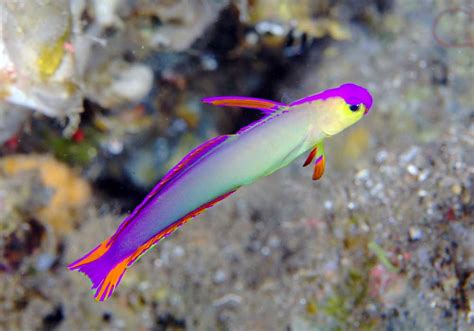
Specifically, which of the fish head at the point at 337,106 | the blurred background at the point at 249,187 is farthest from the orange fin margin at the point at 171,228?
the blurred background at the point at 249,187

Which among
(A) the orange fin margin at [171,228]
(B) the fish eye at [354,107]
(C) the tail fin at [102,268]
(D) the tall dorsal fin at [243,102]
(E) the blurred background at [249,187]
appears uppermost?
(D) the tall dorsal fin at [243,102]

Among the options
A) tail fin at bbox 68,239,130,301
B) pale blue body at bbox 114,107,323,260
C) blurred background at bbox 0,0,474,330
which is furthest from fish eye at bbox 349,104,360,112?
blurred background at bbox 0,0,474,330

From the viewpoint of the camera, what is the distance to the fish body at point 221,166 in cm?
175

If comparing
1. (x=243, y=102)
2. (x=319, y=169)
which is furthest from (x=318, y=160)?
(x=243, y=102)

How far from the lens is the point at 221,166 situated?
5.79 feet

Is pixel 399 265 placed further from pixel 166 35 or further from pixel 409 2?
pixel 409 2

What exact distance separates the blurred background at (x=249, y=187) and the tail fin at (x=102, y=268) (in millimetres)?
1646

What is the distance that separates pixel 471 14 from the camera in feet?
16.0

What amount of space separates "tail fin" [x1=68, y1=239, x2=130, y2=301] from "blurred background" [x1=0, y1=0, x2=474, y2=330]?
165 cm

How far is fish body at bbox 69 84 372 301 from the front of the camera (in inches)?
69.0

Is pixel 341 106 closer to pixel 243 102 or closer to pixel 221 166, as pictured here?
pixel 243 102

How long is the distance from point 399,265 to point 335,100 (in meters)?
1.90

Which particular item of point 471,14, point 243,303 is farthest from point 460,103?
point 243,303

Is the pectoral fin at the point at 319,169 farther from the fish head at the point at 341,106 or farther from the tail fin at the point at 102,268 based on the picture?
the tail fin at the point at 102,268
